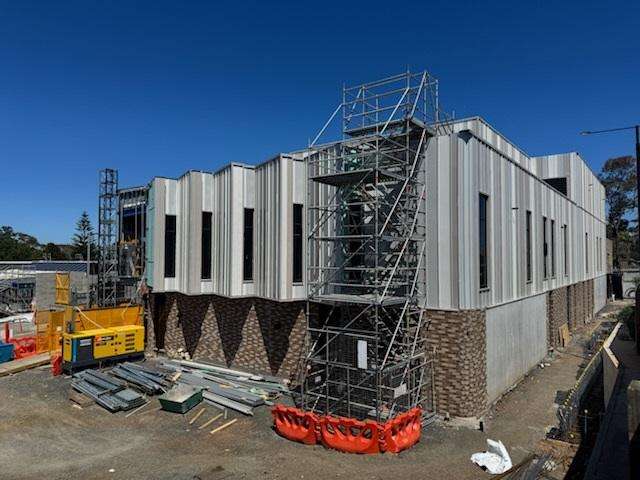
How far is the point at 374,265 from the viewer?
48.4 feet

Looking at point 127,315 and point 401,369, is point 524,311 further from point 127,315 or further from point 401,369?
point 127,315

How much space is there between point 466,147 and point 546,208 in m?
11.3

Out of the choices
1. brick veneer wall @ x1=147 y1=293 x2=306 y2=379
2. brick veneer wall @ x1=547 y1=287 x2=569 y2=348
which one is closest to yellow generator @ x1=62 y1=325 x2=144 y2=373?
brick veneer wall @ x1=147 y1=293 x2=306 y2=379

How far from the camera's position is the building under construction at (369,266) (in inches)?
547

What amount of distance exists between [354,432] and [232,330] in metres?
8.65

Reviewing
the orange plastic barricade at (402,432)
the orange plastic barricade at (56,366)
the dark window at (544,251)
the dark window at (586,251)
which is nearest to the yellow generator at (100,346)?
the orange plastic barricade at (56,366)

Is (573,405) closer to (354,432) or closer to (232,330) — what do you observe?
(354,432)

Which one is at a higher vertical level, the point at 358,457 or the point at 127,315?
the point at 127,315

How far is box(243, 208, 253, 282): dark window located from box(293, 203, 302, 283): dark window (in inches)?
79.9

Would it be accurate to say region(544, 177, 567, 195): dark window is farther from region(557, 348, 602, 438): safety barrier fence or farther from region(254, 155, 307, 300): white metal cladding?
region(254, 155, 307, 300): white metal cladding

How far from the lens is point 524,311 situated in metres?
18.6

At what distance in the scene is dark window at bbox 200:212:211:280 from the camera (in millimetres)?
19406

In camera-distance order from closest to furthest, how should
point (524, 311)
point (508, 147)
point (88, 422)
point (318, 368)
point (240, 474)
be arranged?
point (240, 474), point (88, 422), point (318, 368), point (524, 311), point (508, 147)

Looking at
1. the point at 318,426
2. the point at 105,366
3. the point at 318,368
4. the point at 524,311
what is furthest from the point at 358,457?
the point at 105,366
